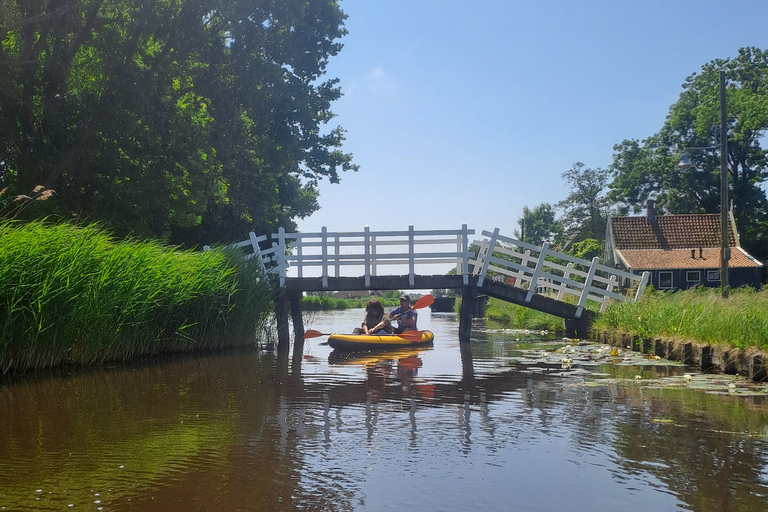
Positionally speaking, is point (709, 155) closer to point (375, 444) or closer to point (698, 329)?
point (698, 329)

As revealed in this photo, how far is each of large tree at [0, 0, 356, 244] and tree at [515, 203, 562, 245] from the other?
62.1 meters

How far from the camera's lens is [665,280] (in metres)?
46.0

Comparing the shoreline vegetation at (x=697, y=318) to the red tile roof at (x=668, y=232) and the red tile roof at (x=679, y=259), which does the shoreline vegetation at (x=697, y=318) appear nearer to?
the red tile roof at (x=679, y=259)

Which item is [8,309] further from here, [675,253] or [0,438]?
[675,253]

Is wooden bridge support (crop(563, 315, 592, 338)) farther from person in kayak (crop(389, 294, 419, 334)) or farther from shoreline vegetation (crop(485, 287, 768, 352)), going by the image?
person in kayak (crop(389, 294, 419, 334))

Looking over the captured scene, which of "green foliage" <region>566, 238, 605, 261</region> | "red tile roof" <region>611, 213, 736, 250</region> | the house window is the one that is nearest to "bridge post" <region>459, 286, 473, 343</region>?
the house window

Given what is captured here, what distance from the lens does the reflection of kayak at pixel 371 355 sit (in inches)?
577

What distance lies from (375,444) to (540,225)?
86.4m

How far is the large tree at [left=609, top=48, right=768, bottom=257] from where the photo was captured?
53281 millimetres

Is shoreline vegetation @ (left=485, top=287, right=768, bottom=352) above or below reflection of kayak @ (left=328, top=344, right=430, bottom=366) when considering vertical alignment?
above

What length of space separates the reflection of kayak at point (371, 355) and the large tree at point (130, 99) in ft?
26.7

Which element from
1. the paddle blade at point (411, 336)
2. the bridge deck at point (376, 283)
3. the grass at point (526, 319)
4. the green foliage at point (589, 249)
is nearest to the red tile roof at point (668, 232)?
the green foliage at point (589, 249)

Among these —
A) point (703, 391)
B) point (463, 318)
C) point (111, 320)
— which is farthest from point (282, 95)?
point (703, 391)

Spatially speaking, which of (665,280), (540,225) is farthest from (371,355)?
(540,225)
